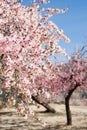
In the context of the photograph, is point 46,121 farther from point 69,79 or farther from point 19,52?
point 19,52

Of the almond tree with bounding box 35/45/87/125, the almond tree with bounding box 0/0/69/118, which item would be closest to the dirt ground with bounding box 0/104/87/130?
the almond tree with bounding box 35/45/87/125

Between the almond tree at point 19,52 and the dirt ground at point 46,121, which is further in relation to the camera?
the dirt ground at point 46,121

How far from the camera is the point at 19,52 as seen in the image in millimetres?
14031

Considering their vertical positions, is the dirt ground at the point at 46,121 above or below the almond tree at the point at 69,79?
below

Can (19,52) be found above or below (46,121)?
above

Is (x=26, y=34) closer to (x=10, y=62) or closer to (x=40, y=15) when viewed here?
(x=10, y=62)

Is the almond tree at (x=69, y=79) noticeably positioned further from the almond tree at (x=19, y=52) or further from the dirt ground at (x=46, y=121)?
the almond tree at (x=19, y=52)

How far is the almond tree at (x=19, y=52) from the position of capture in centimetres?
1336

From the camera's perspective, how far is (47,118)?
99.4 ft

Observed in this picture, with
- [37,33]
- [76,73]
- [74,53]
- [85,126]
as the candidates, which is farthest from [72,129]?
[37,33]

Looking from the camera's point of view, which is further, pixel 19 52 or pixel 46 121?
pixel 46 121

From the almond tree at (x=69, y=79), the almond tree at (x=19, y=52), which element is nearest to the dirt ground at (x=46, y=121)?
the almond tree at (x=69, y=79)

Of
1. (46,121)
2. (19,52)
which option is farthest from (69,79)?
(19,52)

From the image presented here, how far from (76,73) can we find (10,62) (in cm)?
1566
